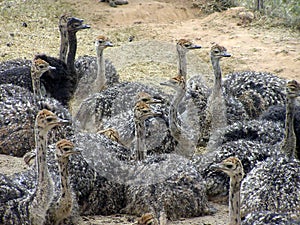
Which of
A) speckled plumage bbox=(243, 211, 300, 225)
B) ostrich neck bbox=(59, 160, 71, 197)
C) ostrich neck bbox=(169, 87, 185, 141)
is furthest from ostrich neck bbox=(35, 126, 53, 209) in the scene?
→ ostrich neck bbox=(169, 87, 185, 141)

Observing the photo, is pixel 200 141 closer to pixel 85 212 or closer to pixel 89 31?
pixel 85 212

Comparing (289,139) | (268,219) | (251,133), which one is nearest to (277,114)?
(251,133)

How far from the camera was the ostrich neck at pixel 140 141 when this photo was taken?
7035mm

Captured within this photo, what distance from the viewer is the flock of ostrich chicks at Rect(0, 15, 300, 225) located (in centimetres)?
603

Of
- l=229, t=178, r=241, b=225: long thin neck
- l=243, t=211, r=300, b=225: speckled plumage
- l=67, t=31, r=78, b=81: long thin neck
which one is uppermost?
l=67, t=31, r=78, b=81: long thin neck

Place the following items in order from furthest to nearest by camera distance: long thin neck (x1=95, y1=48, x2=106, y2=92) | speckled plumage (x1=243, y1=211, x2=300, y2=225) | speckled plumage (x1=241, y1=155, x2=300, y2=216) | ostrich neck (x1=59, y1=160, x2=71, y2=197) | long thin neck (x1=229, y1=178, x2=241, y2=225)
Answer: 1. long thin neck (x1=95, y1=48, x2=106, y2=92)
2. speckled plumage (x1=241, y1=155, x2=300, y2=216)
3. ostrich neck (x1=59, y1=160, x2=71, y2=197)
4. long thin neck (x1=229, y1=178, x2=241, y2=225)
5. speckled plumage (x1=243, y1=211, x2=300, y2=225)

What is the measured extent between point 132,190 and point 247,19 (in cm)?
751

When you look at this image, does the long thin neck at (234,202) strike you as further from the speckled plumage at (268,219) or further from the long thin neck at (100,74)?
the long thin neck at (100,74)

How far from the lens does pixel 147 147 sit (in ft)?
25.0

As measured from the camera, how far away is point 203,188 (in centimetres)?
661

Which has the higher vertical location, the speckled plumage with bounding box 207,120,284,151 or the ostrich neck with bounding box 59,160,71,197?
the ostrich neck with bounding box 59,160,71,197

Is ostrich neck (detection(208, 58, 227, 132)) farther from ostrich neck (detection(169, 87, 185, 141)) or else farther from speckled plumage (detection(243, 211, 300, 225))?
speckled plumage (detection(243, 211, 300, 225))

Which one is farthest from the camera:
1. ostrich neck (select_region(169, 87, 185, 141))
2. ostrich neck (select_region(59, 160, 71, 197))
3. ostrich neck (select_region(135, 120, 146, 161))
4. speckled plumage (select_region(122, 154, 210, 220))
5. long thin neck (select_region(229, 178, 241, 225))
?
ostrich neck (select_region(169, 87, 185, 141))

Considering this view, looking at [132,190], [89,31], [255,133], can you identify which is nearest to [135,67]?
[89,31]
